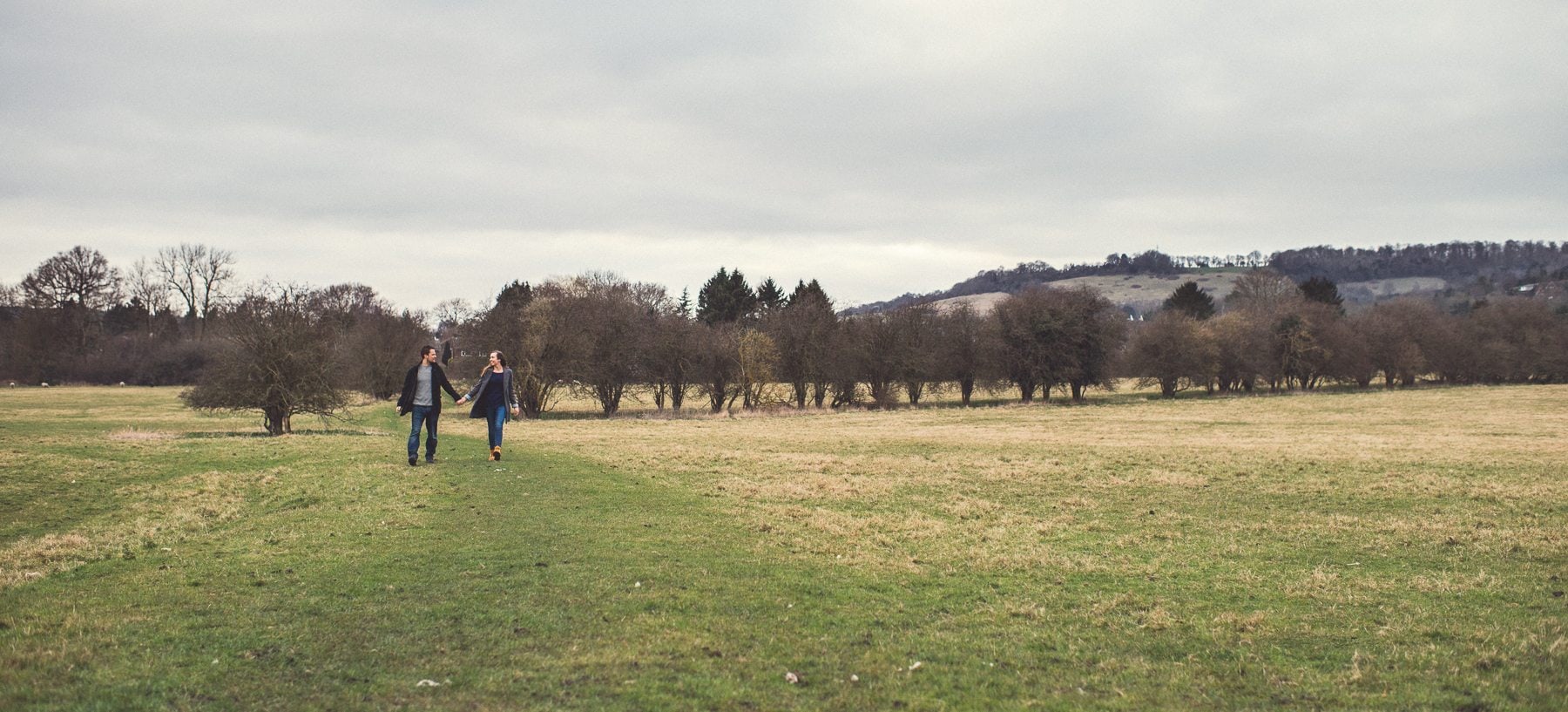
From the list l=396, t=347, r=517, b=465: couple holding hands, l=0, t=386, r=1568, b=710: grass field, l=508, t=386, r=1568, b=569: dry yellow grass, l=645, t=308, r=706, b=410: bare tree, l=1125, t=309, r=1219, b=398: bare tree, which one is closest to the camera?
l=0, t=386, r=1568, b=710: grass field

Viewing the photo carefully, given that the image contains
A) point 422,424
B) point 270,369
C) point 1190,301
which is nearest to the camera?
point 422,424

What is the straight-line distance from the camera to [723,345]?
62.3 meters

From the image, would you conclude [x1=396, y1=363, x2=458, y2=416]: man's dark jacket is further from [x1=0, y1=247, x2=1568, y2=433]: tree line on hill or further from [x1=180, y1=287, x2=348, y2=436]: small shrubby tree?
[x1=180, y1=287, x2=348, y2=436]: small shrubby tree

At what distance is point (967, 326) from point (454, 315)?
6985 cm

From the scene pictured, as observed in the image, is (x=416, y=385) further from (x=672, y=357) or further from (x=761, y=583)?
(x=672, y=357)

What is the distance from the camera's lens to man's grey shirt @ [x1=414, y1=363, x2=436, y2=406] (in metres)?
18.7

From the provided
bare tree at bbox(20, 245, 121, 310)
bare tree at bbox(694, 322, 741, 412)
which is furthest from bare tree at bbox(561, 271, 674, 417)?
bare tree at bbox(20, 245, 121, 310)

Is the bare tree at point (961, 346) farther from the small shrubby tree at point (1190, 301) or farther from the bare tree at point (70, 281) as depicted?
the bare tree at point (70, 281)

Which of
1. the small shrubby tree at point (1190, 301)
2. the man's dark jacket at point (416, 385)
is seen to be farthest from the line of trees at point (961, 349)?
the man's dark jacket at point (416, 385)

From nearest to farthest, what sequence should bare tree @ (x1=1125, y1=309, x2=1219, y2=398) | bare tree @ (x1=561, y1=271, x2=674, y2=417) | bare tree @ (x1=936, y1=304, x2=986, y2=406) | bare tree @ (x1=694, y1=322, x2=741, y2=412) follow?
bare tree @ (x1=561, y1=271, x2=674, y2=417) → bare tree @ (x1=694, y1=322, x2=741, y2=412) → bare tree @ (x1=936, y1=304, x2=986, y2=406) → bare tree @ (x1=1125, y1=309, x2=1219, y2=398)

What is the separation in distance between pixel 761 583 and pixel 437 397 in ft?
39.5

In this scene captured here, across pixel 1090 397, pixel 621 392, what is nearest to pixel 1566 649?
pixel 621 392

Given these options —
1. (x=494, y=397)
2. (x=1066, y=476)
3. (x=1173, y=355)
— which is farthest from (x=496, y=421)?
(x=1173, y=355)

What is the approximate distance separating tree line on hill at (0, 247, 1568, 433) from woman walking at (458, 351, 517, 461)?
9.82ft
